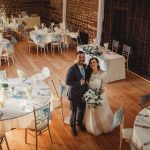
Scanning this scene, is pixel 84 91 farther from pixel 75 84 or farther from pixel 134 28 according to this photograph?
pixel 134 28

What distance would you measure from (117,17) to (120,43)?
3.06 feet

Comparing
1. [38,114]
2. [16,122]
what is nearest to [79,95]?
[38,114]

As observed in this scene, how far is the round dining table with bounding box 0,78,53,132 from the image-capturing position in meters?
4.44

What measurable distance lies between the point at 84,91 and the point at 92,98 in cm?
Result: 33

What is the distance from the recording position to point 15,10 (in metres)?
14.8

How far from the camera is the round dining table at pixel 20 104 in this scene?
4.44m

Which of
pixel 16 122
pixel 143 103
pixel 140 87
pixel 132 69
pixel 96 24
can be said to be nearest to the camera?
pixel 16 122

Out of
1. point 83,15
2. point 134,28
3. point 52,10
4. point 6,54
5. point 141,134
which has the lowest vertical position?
point 141,134

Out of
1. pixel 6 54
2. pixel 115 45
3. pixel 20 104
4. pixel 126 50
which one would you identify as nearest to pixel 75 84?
pixel 20 104

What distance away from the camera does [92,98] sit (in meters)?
4.78

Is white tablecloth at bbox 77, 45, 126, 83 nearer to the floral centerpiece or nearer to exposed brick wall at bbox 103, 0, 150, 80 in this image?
exposed brick wall at bbox 103, 0, 150, 80

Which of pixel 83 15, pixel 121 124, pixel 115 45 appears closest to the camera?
pixel 121 124

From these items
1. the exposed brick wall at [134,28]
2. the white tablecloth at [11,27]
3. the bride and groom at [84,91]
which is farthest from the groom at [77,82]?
the white tablecloth at [11,27]

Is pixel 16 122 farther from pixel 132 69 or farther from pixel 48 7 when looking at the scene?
pixel 48 7
